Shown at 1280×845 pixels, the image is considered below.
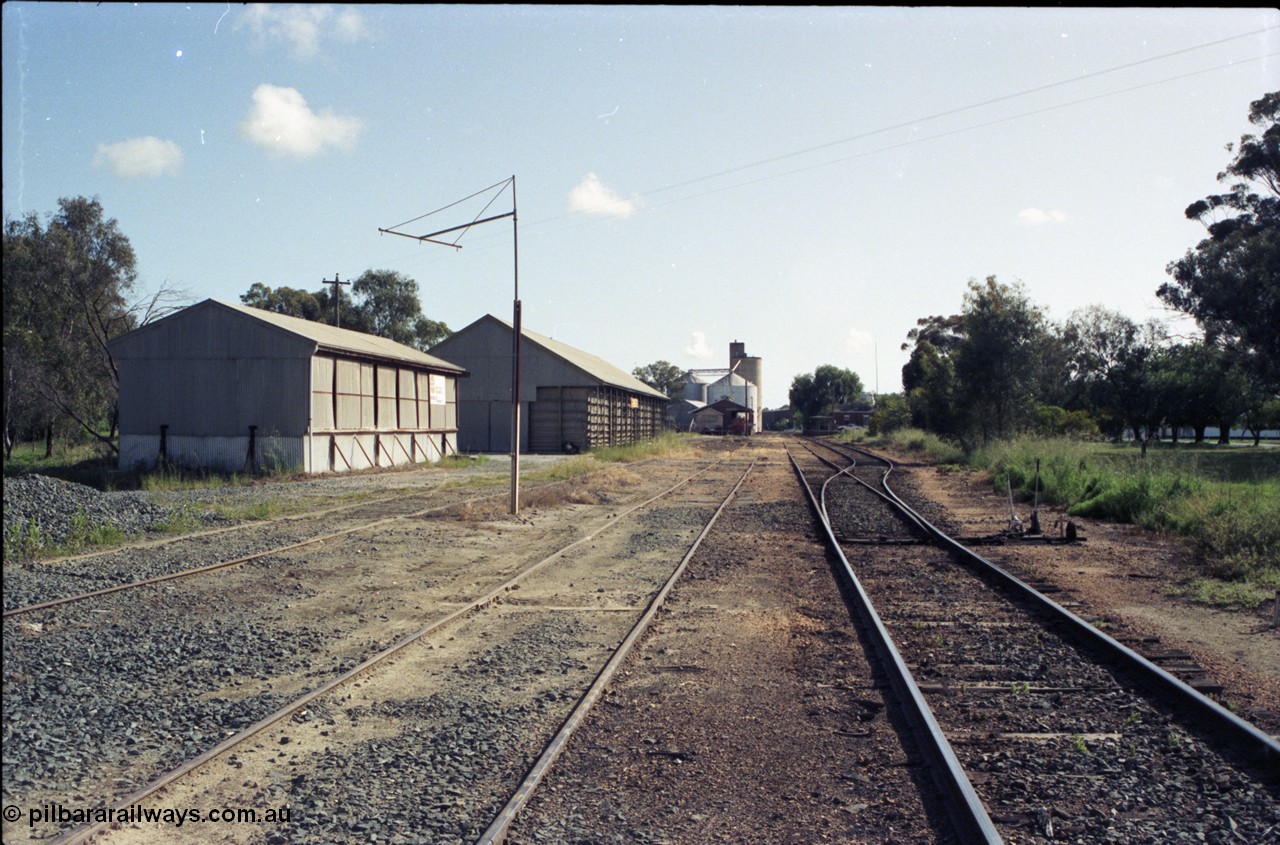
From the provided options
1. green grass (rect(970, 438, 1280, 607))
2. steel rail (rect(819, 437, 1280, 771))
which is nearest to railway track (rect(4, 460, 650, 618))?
steel rail (rect(819, 437, 1280, 771))

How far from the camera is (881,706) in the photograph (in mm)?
5969

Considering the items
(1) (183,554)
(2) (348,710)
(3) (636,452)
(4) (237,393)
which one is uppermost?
(4) (237,393)

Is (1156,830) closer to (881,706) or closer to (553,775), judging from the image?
(881,706)

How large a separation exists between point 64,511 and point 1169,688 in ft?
48.7

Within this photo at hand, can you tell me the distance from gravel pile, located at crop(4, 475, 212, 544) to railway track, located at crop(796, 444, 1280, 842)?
11.3 meters

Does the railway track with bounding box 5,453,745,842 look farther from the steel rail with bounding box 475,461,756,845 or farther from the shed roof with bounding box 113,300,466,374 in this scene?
the shed roof with bounding box 113,300,466,374

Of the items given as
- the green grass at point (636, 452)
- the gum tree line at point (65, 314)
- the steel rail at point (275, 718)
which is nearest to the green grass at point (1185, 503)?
the steel rail at point (275, 718)

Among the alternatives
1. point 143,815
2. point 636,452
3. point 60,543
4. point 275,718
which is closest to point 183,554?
point 60,543

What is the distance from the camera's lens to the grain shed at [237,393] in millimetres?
27375

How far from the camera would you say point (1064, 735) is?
17.7 feet

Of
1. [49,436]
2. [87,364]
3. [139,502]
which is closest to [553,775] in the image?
[139,502]

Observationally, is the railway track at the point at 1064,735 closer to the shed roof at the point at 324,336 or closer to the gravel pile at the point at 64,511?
the gravel pile at the point at 64,511

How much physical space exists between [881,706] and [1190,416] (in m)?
71.4

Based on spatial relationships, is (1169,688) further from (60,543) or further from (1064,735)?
(60,543)
